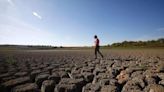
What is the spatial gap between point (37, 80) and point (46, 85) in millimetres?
671

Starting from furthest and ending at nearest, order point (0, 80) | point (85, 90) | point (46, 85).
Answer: point (0, 80) < point (46, 85) < point (85, 90)

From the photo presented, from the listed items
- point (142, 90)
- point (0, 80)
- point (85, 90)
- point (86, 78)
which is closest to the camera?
point (142, 90)

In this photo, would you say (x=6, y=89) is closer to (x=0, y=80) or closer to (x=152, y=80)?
(x=0, y=80)

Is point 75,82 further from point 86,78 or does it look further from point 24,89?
point 24,89

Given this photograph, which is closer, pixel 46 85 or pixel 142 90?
pixel 142 90

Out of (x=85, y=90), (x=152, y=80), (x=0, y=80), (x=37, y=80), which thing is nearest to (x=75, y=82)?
(x=85, y=90)

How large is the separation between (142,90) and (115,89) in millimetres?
384

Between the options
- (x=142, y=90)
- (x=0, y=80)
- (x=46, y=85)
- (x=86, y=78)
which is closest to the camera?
(x=142, y=90)

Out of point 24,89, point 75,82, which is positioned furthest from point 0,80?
point 75,82

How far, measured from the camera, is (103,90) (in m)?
2.80

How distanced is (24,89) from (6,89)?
0.59 m

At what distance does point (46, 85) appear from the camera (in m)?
3.36

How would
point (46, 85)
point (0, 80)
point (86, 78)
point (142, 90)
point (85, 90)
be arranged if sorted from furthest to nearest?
1. point (0, 80)
2. point (86, 78)
3. point (46, 85)
4. point (85, 90)
5. point (142, 90)

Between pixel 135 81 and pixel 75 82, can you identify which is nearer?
pixel 135 81
